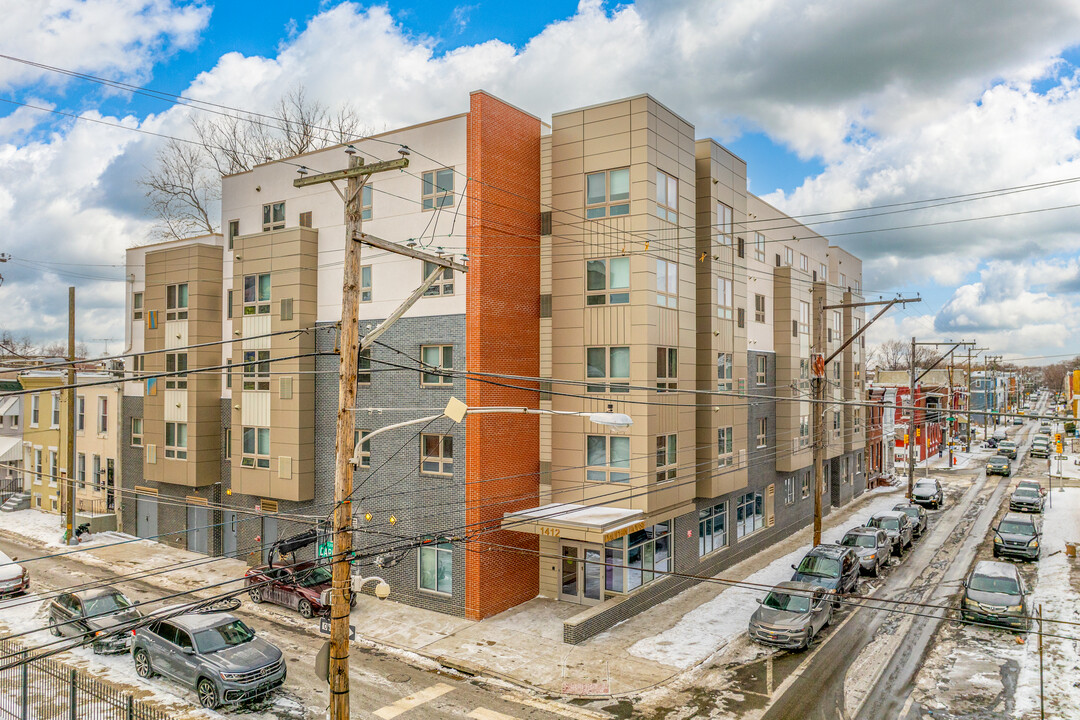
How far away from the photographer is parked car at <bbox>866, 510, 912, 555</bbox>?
2956 cm

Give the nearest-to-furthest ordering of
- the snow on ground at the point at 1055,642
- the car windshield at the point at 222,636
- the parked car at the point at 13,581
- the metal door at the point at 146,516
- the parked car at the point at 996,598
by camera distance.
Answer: the snow on ground at the point at 1055,642
the car windshield at the point at 222,636
the parked car at the point at 996,598
the parked car at the point at 13,581
the metal door at the point at 146,516

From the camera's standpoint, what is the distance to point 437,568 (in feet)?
73.5

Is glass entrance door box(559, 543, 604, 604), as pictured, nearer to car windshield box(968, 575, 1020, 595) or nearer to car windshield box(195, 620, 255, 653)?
car windshield box(195, 620, 255, 653)

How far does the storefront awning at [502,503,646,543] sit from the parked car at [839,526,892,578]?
1096 centimetres

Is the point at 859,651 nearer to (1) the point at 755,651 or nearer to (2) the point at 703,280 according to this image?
(1) the point at 755,651

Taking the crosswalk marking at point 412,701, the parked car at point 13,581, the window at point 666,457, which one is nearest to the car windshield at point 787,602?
the window at point 666,457

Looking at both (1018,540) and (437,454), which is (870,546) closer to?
(1018,540)

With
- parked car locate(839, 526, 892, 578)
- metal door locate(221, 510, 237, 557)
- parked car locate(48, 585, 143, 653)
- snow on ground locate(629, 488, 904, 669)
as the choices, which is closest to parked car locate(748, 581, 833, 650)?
snow on ground locate(629, 488, 904, 669)

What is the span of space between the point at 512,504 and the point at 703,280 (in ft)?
38.5

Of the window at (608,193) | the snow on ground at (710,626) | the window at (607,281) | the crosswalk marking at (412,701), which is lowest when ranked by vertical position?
the snow on ground at (710,626)

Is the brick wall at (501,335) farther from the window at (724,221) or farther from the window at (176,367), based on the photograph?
the window at (176,367)

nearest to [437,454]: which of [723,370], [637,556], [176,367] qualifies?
[637,556]

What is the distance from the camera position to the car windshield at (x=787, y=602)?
63.6 feet

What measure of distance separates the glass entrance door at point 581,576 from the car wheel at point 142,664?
473 inches
